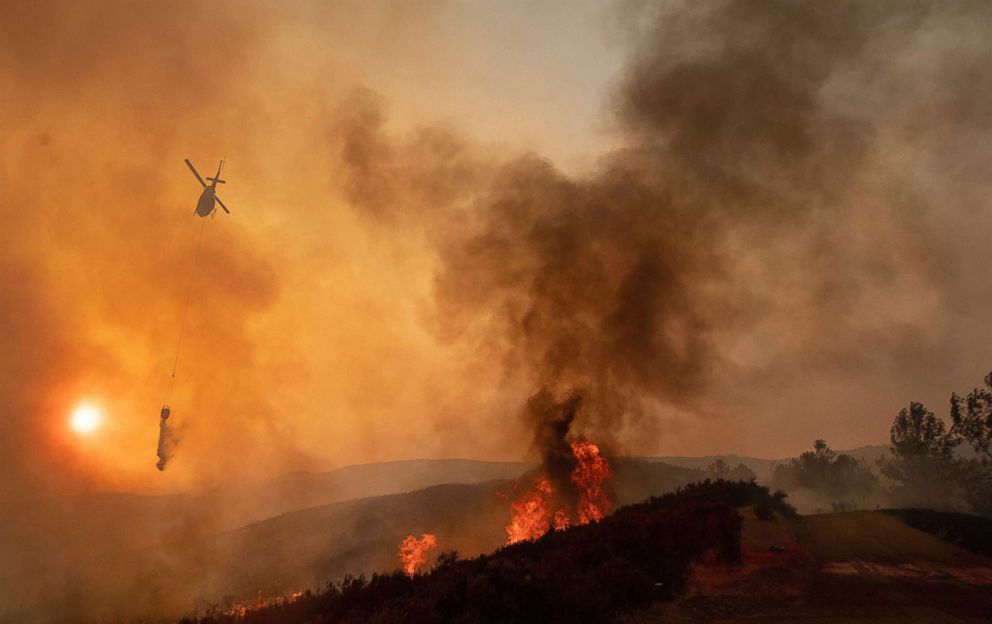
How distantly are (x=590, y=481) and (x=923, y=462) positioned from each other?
202 ft

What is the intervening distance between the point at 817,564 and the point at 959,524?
35.7 ft

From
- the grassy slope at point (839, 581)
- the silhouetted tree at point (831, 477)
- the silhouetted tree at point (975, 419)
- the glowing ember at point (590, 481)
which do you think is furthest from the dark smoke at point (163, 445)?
the silhouetted tree at point (831, 477)

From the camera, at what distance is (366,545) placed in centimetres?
4791

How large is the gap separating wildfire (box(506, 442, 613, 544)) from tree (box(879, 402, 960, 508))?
5199 cm

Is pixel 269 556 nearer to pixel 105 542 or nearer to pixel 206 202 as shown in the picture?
pixel 105 542

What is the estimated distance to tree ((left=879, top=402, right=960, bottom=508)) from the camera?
6094cm

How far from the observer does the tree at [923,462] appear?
6094 cm

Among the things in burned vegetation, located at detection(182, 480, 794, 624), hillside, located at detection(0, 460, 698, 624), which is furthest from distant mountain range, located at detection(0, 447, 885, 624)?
burned vegetation, located at detection(182, 480, 794, 624)

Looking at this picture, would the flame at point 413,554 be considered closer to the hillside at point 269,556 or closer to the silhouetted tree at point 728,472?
the hillside at point 269,556

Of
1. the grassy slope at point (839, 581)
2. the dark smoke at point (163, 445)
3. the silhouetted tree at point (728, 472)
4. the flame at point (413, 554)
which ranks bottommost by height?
the silhouetted tree at point (728, 472)

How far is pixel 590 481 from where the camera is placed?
109ft

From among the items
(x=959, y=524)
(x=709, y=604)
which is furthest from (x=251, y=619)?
(x=959, y=524)

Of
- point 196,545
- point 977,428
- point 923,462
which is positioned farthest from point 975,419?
point 196,545

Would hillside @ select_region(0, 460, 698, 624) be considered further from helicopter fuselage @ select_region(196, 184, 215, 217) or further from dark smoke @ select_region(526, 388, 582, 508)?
helicopter fuselage @ select_region(196, 184, 215, 217)
